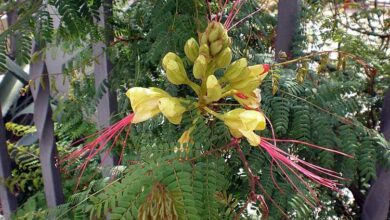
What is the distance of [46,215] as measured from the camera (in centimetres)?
108

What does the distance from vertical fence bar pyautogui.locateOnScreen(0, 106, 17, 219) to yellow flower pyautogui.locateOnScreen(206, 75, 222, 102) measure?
82cm

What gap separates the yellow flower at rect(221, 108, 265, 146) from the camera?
0.61m

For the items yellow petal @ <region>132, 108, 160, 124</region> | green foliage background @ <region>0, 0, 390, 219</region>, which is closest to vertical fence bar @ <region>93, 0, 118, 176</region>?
green foliage background @ <region>0, 0, 390, 219</region>

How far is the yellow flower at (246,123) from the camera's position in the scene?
0.61 metres

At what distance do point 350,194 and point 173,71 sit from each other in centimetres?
136

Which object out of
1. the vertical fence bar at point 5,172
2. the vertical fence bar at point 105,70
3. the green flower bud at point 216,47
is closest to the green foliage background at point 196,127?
the vertical fence bar at point 105,70

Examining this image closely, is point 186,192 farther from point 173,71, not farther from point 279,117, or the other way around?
point 279,117

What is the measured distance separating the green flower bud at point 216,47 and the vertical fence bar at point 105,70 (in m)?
0.52

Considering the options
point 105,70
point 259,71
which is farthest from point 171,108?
point 105,70

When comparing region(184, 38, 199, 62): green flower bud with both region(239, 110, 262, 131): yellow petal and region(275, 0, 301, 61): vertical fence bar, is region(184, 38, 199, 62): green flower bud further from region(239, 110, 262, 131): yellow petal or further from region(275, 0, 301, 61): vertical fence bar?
Answer: region(275, 0, 301, 61): vertical fence bar

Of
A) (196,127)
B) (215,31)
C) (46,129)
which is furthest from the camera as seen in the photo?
(46,129)

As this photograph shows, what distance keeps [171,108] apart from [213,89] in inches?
2.8

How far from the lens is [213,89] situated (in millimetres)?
628

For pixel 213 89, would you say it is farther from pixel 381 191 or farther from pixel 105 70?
pixel 381 191
